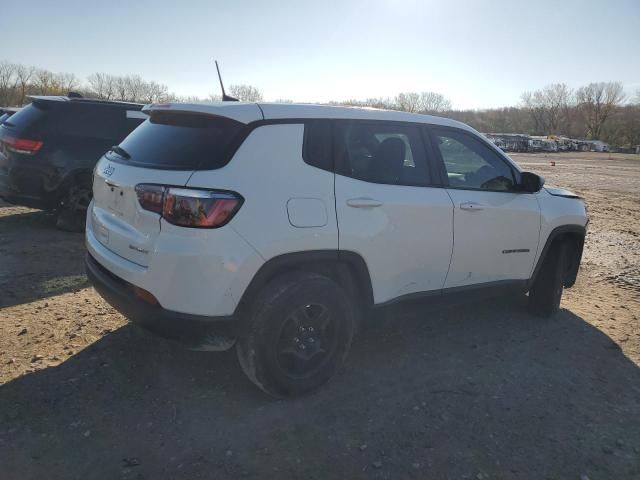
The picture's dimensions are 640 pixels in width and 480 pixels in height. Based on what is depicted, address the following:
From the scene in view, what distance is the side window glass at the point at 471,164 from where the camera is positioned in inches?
149

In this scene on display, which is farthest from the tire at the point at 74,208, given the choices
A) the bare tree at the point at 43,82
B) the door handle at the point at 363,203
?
the bare tree at the point at 43,82

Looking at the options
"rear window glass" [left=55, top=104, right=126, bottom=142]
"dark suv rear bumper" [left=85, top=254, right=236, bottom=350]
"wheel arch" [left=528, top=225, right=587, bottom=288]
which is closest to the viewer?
"dark suv rear bumper" [left=85, top=254, right=236, bottom=350]

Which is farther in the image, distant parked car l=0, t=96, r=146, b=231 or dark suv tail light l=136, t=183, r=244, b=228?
distant parked car l=0, t=96, r=146, b=231

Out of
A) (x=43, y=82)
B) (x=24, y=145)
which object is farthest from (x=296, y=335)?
(x=43, y=82)

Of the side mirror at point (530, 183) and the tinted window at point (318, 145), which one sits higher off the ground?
the tinted window at point (318, 145)

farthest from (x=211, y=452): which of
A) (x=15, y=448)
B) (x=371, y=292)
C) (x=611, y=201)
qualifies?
(x=611, y=201)

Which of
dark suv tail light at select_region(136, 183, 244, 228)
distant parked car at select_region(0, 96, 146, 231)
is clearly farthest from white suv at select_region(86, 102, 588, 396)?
distant parked car at select_region(0, 96, 146, 231)

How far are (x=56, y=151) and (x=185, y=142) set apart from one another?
451 cm

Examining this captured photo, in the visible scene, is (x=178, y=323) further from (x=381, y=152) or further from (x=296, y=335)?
(x=381, y=152)

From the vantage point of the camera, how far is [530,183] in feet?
13.4

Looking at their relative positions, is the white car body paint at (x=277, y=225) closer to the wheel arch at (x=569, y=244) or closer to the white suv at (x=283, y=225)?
the white suv at (x=283, y=225)

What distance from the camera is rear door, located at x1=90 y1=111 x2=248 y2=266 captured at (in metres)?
2.72

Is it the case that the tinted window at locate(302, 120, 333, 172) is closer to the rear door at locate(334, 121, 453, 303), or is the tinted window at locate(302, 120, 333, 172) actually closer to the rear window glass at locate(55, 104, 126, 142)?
the rear door at locate(334, 121, 453, 303)

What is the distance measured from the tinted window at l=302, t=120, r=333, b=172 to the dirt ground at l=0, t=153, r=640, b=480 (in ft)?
3.74
